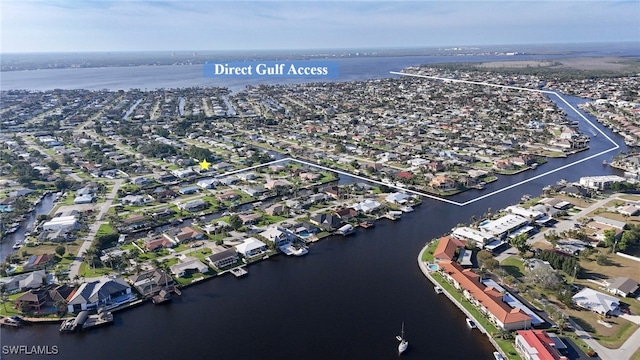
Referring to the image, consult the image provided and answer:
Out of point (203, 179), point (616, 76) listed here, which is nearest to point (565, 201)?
point (203, 179)

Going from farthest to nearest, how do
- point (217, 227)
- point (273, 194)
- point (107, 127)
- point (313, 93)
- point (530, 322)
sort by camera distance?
point (313, 93), point (107, 127), point (273, 194), point (217, 227), point (530, 322)

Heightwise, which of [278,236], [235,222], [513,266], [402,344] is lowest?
[402,344]

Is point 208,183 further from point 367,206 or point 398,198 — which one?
point 398,198

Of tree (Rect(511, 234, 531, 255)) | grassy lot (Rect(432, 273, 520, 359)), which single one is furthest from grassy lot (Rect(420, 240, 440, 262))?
tree (Rect(511, 234, 531, 255))

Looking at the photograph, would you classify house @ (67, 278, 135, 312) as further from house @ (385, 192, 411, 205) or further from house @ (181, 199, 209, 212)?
house @ (385, 192, 411, 205)

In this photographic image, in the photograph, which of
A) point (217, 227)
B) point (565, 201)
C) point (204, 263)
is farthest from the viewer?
point (565, 201)

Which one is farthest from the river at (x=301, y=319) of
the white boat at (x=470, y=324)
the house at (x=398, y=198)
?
the house at (x=398, y=198)

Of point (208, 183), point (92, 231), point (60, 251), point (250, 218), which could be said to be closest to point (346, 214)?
point (250, 218)

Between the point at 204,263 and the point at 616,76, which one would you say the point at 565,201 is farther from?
the point at 616,76
